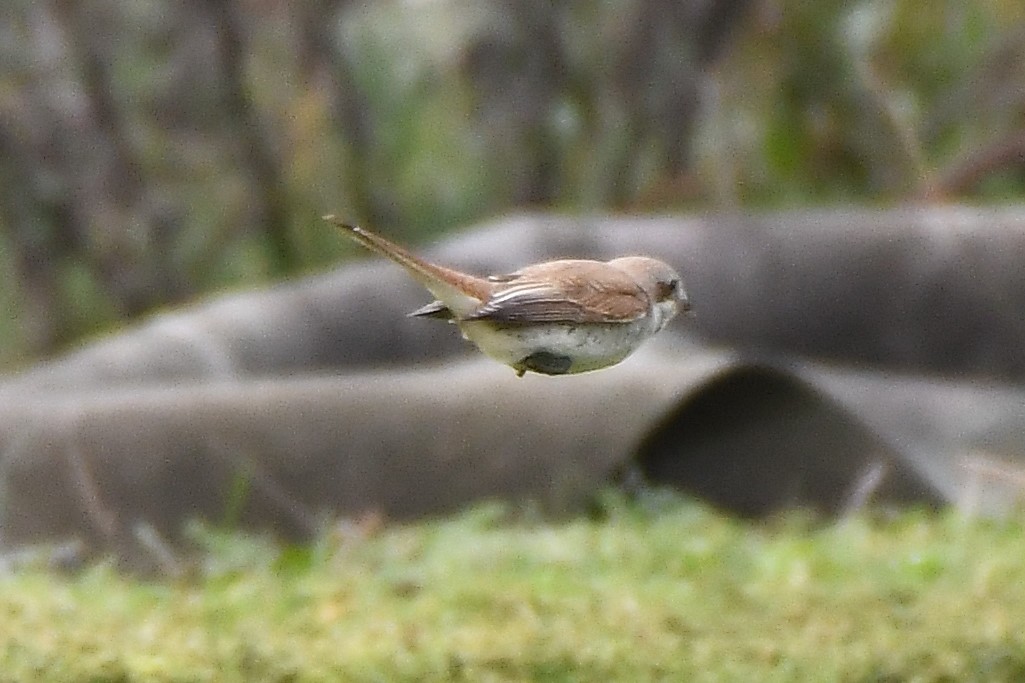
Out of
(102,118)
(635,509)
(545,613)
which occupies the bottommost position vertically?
(635,509)

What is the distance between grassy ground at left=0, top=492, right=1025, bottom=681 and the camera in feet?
6.53

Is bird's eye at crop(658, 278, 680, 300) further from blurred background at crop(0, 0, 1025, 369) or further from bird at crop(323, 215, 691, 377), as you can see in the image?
blurred background at crop(0, 0, 1025, 369)

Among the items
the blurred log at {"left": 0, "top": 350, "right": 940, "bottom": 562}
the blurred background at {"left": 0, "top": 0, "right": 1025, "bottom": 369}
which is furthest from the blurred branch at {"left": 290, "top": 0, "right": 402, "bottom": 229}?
the blurred log at {"left": 0, "top": 350, "right": 940, "bottom": 562}

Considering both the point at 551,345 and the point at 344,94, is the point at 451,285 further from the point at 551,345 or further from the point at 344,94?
the point at 344,94

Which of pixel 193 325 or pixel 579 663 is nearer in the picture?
pixel 579 663

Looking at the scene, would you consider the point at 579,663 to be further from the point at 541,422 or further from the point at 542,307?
the point at 541,422

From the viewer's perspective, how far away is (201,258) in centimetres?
718

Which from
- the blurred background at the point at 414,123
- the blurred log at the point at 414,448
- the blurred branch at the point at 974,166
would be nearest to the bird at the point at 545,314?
the blurred log at the point at 414,448

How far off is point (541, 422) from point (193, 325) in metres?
1.33

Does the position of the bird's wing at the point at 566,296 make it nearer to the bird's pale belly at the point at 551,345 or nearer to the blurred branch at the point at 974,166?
the bird's pale belly at the point at 551,345

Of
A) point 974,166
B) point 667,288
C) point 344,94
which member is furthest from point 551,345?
point 344,94

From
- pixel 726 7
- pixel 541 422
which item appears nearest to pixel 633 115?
pixel 726 7

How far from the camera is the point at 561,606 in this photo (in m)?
2.37

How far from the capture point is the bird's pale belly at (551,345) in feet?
4.13
